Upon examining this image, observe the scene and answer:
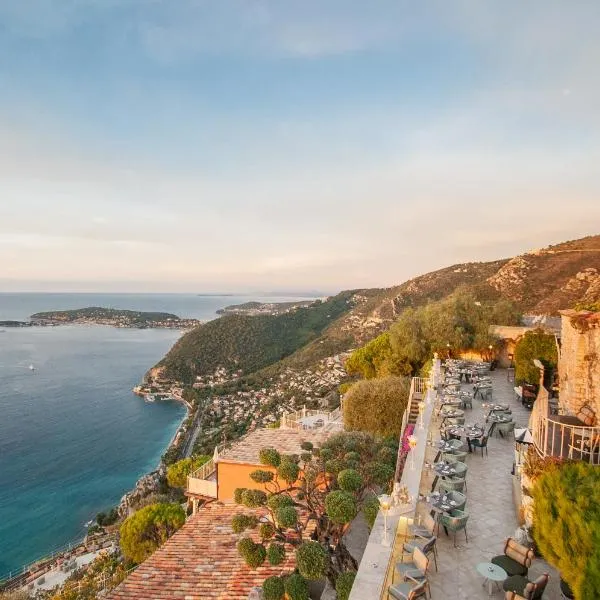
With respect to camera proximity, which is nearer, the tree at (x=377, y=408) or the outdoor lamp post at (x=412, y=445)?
the outdoor lamp post at (x=412, y=445)

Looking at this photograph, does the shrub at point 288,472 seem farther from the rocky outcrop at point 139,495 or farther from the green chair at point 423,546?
the rocky outcrop at point 139,495

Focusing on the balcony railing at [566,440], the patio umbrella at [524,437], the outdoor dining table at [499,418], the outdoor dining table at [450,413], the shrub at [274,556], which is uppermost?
the balcony railing at [566,440]

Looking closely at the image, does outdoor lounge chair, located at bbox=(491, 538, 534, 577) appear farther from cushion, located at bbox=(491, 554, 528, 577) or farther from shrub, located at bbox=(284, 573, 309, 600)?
shrub, located at bbox=(284, 573, 309, 600)

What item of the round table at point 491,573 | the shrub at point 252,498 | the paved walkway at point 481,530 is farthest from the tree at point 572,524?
the shrub at point 252,498

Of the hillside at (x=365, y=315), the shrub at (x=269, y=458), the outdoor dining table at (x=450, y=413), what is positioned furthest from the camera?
the hillside at (x=365, y=315)

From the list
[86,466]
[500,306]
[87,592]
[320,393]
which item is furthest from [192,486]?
[86,466]

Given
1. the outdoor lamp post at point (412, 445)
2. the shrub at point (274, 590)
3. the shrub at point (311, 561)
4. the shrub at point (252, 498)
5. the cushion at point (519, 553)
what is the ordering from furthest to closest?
the outdoor lamp post at point (412, 445) → the shrub at point (252, 498) → the shrub at point (274, 590) → the shrub at point (311, 561) → the cushion at point (519, 553)

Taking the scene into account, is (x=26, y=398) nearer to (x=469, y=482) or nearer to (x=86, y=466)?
(x=86, y=466)

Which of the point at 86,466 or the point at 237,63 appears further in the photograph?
the point at 86,466
